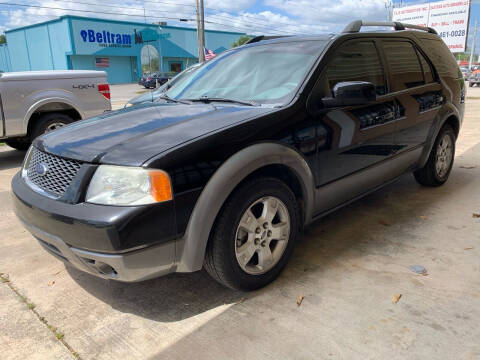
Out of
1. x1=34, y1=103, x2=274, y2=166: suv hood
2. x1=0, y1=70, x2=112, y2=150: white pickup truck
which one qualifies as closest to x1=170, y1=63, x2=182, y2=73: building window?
x1=0, y1=70, x2=112, y2=150: white pickup truck

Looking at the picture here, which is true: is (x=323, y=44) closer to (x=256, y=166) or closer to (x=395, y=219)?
(x=256, y=166)

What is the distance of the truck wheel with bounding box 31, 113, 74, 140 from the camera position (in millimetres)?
6332

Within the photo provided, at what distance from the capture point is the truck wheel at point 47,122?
6332mm

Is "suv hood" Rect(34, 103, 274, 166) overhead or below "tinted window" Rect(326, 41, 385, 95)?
below

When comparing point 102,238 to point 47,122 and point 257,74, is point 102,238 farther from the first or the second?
point 47,122

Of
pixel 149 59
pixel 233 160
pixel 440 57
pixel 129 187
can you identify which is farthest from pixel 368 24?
pixel 149 59

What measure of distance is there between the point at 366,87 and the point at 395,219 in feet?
4.92

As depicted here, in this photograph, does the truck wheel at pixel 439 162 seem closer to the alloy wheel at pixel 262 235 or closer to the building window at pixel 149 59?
the alloy wheel at pixel 262 235

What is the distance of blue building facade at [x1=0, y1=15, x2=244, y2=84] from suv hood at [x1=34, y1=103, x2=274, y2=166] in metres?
42.4

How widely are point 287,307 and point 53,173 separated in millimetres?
1586

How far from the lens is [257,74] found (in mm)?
3092

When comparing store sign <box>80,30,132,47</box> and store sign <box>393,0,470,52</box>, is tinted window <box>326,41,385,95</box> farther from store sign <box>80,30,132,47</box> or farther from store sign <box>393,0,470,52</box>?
store sign <box>80,30,132,47</box>

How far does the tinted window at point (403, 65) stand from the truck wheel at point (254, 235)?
5.59 feet

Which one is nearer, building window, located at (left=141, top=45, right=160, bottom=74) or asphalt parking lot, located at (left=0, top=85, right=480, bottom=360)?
asphalt parking lot, located at (left=0, top=85, right=480, bottom=360)
